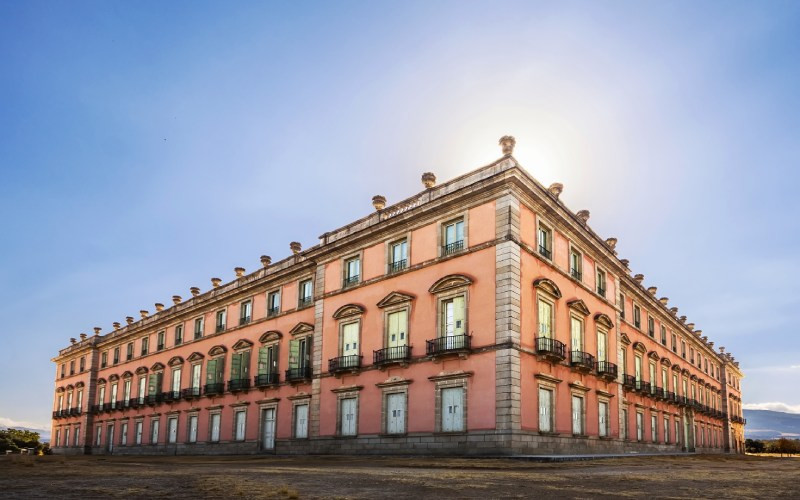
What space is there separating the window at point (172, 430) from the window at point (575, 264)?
28.7m

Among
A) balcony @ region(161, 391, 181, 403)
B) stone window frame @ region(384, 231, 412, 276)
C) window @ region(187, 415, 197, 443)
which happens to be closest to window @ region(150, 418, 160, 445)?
balcony @ region(161, 391, 181, 403)

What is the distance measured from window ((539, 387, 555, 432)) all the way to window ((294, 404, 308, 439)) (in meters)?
12.7

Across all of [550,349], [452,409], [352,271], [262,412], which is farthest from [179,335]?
[550,349]

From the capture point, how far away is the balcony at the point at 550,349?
79.8 feet

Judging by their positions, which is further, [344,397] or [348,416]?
[344,397]

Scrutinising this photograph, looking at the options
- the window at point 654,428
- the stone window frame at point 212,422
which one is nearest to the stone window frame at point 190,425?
the stone window frame at point 212,422

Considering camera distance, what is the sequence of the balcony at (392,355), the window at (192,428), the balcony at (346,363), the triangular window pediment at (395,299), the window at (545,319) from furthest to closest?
the window at (192,428), the balcony at (346,363), the triangular window pediment at (395,299), the balcony at (392,355), the window at (545,319)

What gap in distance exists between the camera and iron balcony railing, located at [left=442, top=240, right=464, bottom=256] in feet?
A: 84.6

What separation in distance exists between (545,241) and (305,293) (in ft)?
45.5

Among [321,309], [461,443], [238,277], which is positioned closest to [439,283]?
[461,443]

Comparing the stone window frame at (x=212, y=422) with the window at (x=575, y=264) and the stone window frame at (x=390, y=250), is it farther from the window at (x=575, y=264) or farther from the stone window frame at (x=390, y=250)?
the window at (x=575, y=264)

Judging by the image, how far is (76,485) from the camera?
9094mm

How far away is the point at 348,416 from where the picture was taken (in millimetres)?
28641

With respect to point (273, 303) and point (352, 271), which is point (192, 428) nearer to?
point (273, 303)
